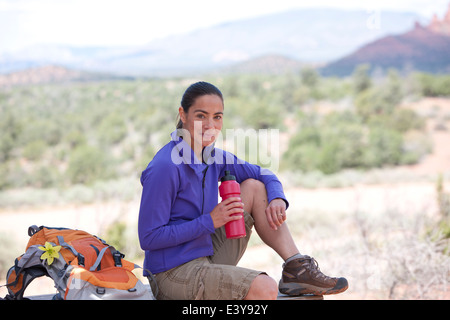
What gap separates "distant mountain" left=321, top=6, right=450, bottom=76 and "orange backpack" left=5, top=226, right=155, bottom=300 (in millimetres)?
28916

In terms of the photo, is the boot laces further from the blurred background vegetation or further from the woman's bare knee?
the blurred background vegetation

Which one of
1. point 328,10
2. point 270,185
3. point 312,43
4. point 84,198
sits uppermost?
point 328,10

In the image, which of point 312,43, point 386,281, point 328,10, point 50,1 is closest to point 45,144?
point 386,281

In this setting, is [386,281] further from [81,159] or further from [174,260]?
[81,159]

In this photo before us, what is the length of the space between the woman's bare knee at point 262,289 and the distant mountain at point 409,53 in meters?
28.8

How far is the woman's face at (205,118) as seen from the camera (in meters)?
2.58

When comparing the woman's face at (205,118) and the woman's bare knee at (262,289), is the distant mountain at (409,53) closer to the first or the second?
the woman's face at (205,118)

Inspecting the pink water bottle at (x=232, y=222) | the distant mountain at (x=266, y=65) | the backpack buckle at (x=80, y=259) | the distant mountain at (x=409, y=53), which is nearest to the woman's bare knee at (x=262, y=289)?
the pink water bottle at (x=232, y=222)

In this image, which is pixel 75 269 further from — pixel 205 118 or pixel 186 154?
pixel 205 118

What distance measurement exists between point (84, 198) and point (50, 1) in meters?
25.9

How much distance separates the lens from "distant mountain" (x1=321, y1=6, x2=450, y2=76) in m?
31.2

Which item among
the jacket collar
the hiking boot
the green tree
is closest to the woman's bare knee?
the hiking boot

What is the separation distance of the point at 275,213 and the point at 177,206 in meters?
0.49
